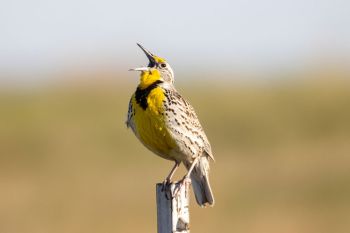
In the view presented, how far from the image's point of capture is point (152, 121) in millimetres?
5613

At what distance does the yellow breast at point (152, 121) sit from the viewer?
18.4ft

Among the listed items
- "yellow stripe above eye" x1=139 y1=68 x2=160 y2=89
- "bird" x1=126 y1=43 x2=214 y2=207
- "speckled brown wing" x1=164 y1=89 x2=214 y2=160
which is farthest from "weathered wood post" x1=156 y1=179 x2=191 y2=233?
"yellow stripe above eye" x1=139 y1=68 x2=160 y2=89

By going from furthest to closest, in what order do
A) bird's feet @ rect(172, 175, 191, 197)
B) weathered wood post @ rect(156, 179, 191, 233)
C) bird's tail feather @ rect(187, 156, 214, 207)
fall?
bird's tail feather @ rect(187, 156, 214, 207)
bird's feet @ rect(172, 175, 191, 197)
weathered wood post @ rect(156, 179, 191, 233)

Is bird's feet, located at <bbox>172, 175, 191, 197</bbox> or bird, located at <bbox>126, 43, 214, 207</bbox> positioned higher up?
bird, located at <bbox>126, 43, 214, 207</bbox>

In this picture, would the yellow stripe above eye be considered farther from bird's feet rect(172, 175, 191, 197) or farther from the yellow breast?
bird's feet rect(172, 175, 191, 197)

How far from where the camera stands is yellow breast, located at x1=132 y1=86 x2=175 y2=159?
562 centimetres

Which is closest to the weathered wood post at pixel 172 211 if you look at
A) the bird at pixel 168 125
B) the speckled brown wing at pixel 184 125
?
the bird at pixel 168 125

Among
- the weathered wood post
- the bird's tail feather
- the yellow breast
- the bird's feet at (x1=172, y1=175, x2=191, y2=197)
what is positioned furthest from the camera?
the bird's tail feather

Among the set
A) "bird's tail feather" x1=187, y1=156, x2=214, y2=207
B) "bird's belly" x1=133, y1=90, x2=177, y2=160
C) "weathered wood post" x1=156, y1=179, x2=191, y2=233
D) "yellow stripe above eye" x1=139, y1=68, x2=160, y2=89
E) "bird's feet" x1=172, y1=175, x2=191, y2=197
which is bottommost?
"weathered wood post" x1=156, y1=179, x2=191, y2=233

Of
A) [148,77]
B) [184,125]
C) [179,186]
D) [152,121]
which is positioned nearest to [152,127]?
[152,121]

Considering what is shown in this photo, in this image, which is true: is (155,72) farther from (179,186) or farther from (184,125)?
(179,186)
